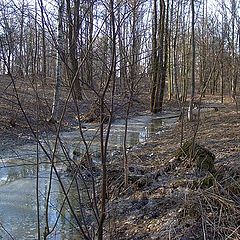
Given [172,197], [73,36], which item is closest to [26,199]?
[172,197]

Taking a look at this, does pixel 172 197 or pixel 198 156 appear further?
pixel 198 156

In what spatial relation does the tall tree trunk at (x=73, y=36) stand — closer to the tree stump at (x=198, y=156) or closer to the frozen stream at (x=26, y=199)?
the frozen stream at (x=26, y=199)

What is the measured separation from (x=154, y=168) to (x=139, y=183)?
2.95 ft

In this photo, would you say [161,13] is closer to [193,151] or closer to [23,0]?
[193,151]

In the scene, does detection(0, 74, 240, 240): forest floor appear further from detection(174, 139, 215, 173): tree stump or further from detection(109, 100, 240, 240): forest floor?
detection(174, 139, 215, 173): tree stump

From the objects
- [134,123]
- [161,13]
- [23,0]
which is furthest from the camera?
[161,13]

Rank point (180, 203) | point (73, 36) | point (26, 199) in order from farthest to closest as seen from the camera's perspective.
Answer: point (26, 199)
point (180, 203)
point (73, 36)

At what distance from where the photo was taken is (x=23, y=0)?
3.17m

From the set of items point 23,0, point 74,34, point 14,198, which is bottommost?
point 14,198

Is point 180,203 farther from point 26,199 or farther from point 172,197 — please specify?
point 26,199

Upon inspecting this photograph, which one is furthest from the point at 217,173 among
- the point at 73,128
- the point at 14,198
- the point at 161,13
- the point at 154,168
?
the point at 161,13

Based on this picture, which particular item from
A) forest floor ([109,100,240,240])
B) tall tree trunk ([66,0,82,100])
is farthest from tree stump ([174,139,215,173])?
tall tree trunk ([66,0,82,100])

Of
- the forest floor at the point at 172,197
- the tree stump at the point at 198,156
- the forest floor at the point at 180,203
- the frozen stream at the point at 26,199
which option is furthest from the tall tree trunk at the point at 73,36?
the tree stump at the point at 198,156

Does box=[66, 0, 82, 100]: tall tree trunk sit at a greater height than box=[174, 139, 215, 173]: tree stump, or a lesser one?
greater
